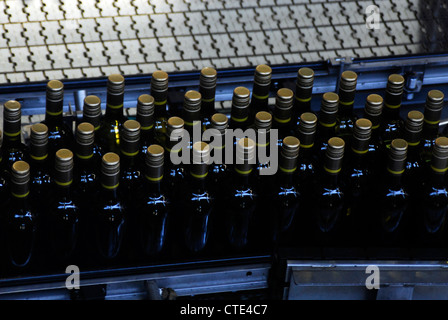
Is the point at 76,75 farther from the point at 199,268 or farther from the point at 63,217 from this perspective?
the point at 199,268

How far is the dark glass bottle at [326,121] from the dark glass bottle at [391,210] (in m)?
0.13

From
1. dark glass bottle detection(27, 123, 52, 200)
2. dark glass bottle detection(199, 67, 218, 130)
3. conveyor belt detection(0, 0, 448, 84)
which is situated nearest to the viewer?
dark glass bottle detection(27, 123, 52, 200)

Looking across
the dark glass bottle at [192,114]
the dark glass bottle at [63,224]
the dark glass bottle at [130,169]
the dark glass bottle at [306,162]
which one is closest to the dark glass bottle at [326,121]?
the dark glass bottle at [306,162]

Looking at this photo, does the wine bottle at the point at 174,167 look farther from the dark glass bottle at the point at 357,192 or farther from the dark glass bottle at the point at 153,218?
the dark glass bottle at the point at 357,192

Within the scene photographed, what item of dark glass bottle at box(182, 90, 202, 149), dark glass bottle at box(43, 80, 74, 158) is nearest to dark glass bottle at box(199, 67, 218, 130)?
dark glass bottle at box(182, 90, 202, 149)

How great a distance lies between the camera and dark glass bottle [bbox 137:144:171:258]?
1.49 metres

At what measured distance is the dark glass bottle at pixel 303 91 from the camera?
5.20 feet

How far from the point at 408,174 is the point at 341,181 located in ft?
0.41

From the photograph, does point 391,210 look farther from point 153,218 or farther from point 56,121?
point 56,121

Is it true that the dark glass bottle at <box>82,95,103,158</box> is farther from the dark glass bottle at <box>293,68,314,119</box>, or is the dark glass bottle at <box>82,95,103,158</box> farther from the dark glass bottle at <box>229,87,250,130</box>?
the dark glass bottle at <box>293,68,314,119</box>

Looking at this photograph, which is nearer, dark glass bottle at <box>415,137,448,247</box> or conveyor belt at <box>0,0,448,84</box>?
dark glass bottle at <box>415,137,448,247</box>

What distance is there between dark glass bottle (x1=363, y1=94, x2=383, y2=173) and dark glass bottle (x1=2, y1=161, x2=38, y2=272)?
0.64m

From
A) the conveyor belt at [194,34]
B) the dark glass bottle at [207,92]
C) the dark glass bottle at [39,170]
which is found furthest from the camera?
the conveyor belt at [194,34]

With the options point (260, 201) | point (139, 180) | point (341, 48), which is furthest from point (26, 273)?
point (341, 48)
